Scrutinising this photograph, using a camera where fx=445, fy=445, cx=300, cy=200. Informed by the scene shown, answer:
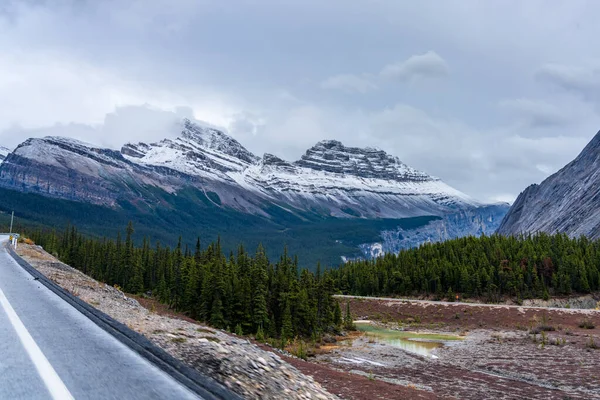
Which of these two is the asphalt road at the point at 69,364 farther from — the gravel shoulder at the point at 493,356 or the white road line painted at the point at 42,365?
the gravel shoulder at the point at 493,356

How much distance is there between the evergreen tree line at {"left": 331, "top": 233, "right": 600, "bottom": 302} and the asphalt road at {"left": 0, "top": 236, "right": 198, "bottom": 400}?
320 ft

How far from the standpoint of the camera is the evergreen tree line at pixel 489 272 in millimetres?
96375

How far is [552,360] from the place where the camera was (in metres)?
38.2

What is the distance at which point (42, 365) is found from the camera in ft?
28.2

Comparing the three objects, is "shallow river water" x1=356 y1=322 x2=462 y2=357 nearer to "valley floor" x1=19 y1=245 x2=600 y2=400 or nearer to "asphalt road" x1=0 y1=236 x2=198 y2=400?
"valley floor" x1=19 y1=245 x2=600 y2=400

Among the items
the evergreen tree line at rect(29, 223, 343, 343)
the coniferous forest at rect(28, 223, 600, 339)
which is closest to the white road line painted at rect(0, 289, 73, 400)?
the evergreen tree line at rect(29, 223, 343, 343)

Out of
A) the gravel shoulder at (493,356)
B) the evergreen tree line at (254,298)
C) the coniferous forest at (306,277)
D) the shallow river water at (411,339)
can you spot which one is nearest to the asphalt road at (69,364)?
the gravel shoulder at (493,356)

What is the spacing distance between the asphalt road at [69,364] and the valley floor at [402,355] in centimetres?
200

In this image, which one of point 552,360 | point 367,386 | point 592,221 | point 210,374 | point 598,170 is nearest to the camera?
point 210,374

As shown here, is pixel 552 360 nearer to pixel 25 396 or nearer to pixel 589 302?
pixel 25 396

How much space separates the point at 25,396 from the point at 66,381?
787mm

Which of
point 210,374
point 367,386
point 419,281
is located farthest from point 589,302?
point 210,374

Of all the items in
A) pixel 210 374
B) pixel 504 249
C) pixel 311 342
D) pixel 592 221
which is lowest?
pixel 311 342

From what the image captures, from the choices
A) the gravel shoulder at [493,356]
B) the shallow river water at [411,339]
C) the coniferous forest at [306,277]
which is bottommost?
the shallow river water at [411,339]
